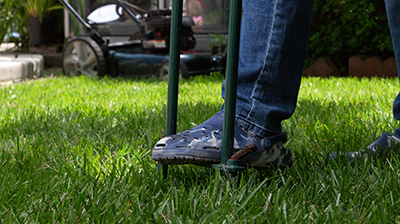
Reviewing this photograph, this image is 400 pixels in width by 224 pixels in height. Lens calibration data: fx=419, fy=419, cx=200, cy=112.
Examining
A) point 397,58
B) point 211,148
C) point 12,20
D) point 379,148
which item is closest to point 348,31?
point 397,58

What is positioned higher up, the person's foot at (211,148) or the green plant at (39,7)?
the green plant at (39,7)

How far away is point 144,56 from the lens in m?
4.04

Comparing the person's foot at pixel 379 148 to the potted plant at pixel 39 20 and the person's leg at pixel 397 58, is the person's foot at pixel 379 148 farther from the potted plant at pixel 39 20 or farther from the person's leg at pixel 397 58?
the potted plant at pixel 39 20

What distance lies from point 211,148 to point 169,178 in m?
0.15

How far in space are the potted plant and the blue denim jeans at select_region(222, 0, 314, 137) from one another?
13.9 ft

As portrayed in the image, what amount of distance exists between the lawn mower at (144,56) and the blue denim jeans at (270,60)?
8.93 feet

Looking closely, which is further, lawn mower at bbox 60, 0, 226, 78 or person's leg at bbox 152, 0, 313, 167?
lawn mower at bbox 60, 0, 226, 78

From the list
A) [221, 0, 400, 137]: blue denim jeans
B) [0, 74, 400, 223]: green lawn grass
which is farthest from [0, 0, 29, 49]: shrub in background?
[221, 0, 400, 137]: blue denim jeans

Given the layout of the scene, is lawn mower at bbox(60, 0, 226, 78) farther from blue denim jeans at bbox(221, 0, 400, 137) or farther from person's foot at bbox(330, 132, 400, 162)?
blue denim jeans at bbox(221, 0, 400, 137)

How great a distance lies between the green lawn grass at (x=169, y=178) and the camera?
2.85 ft

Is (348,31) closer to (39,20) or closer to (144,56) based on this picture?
(144,56)

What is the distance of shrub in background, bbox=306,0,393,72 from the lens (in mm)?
4141

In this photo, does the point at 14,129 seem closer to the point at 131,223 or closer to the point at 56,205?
the point at 56,205

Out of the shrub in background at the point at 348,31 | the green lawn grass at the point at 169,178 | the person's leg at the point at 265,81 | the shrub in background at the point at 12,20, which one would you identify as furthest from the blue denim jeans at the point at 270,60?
the shrub in background at the point at 12,20
